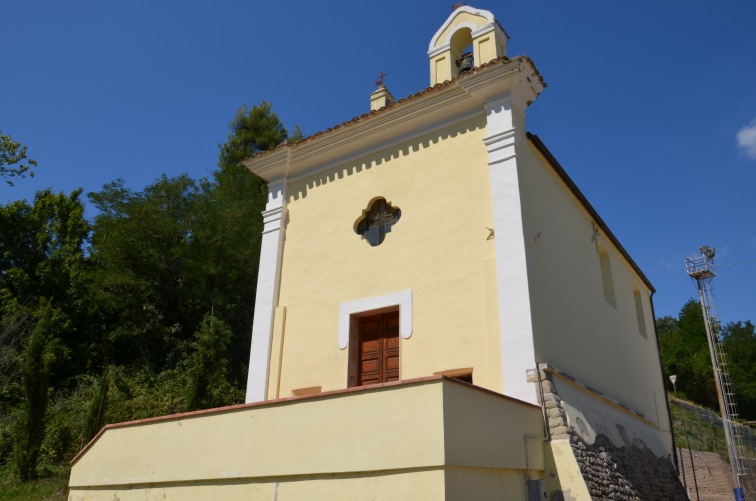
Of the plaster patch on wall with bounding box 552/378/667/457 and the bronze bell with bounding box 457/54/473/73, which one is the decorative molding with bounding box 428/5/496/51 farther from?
the plaster patch on wall with bounding box 552/378/667/457

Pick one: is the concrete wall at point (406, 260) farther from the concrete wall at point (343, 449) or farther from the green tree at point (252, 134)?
the green tree at point (252, 134)

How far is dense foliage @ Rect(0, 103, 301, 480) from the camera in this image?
17625 millimetres

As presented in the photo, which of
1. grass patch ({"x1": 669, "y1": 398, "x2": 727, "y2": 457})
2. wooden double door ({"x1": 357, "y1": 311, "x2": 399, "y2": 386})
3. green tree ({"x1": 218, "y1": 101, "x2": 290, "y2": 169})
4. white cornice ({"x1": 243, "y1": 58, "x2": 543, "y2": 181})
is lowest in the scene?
wooden double door ({"x1": 357, "y1": 311, "x2": 399, "y2": 386})

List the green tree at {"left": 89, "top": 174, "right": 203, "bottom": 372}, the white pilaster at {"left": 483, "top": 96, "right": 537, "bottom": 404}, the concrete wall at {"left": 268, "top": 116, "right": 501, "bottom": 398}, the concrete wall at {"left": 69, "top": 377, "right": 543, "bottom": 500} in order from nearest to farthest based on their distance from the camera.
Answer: the concrete wall at {"left": 69, "top": 377, "right": 543, "bottom": 500}
the white pilaster at {"left": 483, "top": 96, "right": 537, "bottom": 404}
the concrete wall at {"left": 268, "top": 116, "right": 501, "bottom": 398}
the green tree at {"left": 89, "top": 174, "right": 203, "bottom": 372}

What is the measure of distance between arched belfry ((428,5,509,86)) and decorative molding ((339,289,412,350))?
15.4 ft

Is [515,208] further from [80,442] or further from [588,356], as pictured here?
[80,442]

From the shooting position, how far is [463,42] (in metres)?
12.0

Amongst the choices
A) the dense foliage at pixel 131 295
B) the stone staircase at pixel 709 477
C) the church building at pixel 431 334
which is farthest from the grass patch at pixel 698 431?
the dense foliage at pixel 131 295

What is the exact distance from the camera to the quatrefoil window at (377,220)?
32.9 feet

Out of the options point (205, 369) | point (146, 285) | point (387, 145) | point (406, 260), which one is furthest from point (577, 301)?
point (146, 285)

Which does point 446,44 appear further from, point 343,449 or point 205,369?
point 205,369

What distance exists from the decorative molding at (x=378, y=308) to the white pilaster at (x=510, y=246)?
1538mm

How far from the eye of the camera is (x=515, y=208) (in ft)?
28.2

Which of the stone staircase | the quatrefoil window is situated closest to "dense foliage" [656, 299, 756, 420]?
the stone staircase
